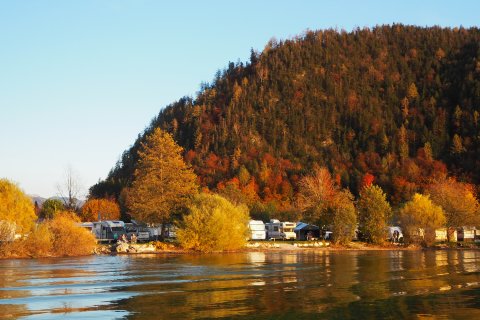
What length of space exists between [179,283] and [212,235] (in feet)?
132

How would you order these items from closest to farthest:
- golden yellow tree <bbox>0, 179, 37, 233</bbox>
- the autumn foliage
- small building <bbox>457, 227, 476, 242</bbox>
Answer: the autumn foliage
golden yellow tree <bbox>0, 179, 37, 233</bbox>
small building <bbox>457, 227, 476, 242</bbox>

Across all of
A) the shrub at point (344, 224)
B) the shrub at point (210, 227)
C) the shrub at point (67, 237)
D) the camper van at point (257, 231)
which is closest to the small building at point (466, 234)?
the shrub at point (344, 224)

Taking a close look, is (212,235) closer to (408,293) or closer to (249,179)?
(408,293)

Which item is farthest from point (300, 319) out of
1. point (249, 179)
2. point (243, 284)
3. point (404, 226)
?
point (249, 179)

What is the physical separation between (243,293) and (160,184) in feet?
175

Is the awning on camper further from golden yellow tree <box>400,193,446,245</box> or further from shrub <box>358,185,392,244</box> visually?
golden yellow tree <box>400,193,446,245</box>

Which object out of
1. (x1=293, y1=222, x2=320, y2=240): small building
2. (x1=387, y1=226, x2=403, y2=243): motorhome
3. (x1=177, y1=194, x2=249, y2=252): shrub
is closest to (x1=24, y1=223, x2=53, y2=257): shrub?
(x1=177, y1=194, x2=249, y2=252): shrub

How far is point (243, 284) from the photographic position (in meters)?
35.7

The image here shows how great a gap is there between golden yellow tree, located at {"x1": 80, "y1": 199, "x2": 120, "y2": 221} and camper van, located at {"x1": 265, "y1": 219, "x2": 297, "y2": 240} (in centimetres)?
4961

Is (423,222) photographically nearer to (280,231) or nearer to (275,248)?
(275,248)

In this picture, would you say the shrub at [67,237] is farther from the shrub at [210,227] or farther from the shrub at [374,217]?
the shrub at [374,217]

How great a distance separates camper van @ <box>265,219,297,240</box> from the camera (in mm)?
110812

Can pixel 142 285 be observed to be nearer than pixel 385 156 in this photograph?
Yes

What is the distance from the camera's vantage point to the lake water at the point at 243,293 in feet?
82.1
